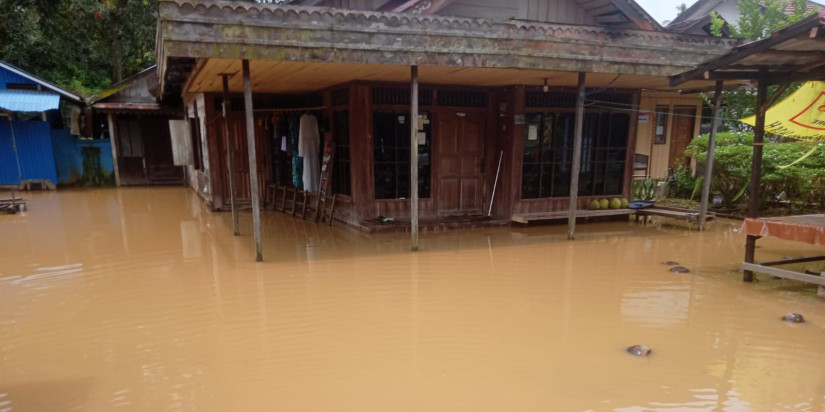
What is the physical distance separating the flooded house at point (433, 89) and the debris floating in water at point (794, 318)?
427 cm

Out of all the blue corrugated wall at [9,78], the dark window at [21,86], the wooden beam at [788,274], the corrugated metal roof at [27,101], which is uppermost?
the blue corrugated wall at [9,78]

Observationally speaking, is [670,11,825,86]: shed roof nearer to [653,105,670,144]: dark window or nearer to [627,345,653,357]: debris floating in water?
[627,345,653,357]: debris floating in water

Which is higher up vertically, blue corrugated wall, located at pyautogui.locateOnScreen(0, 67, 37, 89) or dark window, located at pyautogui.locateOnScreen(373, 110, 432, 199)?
blue corrugated wall, located at pyautogui.locateOnScreen(0, 67, 37, 89)

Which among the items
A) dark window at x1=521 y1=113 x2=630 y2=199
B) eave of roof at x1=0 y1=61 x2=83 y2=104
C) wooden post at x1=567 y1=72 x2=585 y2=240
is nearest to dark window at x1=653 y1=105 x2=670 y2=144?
dark window at x1=521 y1=113 x2=630 y2=199

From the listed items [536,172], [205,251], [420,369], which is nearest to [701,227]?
[536,172]

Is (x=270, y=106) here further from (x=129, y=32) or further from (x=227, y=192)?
(x=129, y=32)

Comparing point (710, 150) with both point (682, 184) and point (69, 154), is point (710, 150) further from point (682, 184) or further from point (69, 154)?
point (69, 154)

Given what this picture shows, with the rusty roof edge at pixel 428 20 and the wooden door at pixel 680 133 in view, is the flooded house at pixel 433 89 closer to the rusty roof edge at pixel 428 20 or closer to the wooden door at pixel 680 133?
the rusty roof edge at pixel 428 20

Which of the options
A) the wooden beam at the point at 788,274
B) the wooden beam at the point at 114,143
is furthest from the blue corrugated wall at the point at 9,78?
the wooden beam at the point at 788,274

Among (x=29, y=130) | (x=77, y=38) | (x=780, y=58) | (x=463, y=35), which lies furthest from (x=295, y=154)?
(x=77, y=38)

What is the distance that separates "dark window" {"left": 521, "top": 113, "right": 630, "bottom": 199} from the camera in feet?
31.1

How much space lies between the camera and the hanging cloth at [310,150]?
9664 millimetres

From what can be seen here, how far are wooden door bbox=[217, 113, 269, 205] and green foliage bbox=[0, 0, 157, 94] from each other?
350 inches

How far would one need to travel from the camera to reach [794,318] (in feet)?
15.4
